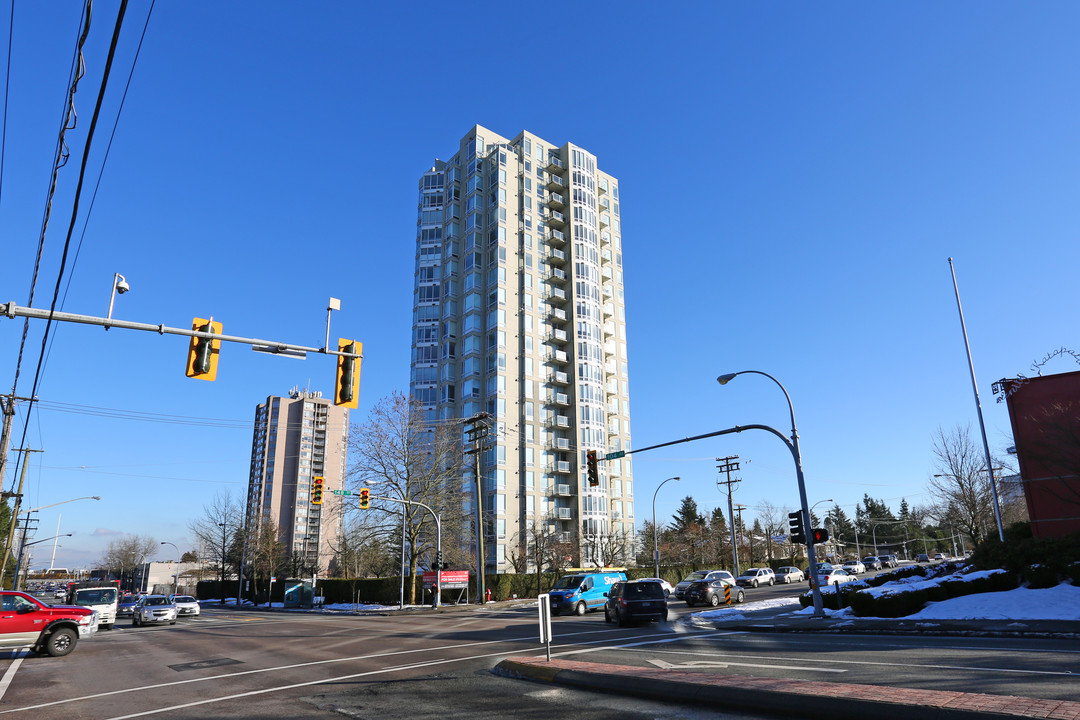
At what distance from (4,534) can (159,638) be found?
49524 mm

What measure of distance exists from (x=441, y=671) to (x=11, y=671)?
10.4 meters

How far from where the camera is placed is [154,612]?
110 ft

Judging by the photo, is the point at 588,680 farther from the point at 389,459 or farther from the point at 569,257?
the point at 569,257

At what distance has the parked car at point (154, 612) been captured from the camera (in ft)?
110

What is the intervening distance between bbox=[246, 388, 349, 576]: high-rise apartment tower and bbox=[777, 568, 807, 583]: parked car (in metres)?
113

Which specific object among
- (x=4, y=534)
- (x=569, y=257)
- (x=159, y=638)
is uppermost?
(x=569, y=257)

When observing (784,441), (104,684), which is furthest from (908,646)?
(104,684)

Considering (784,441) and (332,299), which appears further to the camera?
(784,441)

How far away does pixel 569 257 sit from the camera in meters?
84.7

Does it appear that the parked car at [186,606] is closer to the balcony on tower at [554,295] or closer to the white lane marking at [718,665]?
the white lane marking at [718,665]

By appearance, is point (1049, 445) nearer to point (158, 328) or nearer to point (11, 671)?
point (158, 328)

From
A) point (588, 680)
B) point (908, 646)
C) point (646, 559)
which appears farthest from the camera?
point (646, 559)

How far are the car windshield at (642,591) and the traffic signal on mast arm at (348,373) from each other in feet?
47.0

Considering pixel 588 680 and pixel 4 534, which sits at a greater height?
pixel 4 534
